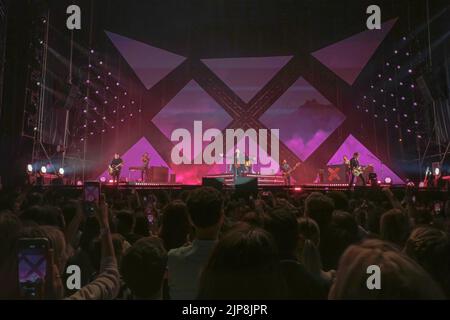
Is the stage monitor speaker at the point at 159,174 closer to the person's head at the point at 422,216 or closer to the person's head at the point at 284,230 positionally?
the person's head at the point at 422,216

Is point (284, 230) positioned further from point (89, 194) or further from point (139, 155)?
point (139, 155)

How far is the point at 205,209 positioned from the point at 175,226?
65cm

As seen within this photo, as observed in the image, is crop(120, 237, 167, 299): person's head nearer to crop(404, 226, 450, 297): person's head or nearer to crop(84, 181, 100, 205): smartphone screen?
crop(404, 226, 450, 297): person's head

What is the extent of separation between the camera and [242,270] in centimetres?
139

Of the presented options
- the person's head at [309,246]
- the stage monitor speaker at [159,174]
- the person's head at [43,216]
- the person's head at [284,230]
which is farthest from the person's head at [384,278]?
the stage monitor speaker at [159,174]

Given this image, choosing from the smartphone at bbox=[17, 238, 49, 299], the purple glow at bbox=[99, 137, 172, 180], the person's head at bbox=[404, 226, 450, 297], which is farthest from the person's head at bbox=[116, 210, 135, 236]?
the purple glow at bbox=[99, 137, 172, 180]

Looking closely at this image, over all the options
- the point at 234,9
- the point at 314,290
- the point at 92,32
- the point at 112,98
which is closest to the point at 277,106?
the point at 234,9

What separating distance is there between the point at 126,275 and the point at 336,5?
17.6m

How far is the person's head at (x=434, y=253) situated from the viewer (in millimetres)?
1727

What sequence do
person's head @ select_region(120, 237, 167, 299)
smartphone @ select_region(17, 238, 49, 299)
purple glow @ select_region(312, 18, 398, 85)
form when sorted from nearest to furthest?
smartphone @ select_region(17, 238, 49, 299), person's head @ select_region(120, 237, 167, 299), purple glow @ select_region(312, 18, 398, 85)

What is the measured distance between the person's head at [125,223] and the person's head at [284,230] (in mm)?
1541

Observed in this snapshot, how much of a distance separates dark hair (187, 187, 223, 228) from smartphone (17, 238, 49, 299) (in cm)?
102

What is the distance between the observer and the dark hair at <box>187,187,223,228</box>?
2445 mm

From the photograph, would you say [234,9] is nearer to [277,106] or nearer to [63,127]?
[277,106]
